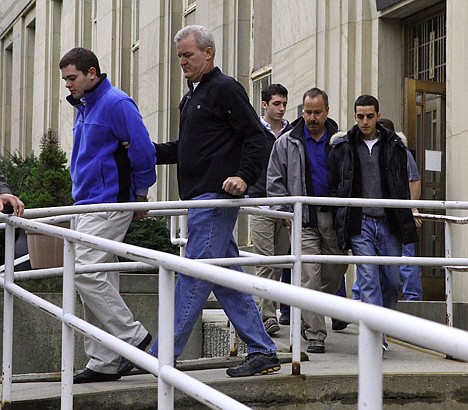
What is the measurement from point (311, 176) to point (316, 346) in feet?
4.26

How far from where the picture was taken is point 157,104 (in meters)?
20.8

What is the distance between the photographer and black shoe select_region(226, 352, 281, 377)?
18.5 ft

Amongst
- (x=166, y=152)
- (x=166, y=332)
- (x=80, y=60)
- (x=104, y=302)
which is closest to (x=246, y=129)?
(x=166, y=152)

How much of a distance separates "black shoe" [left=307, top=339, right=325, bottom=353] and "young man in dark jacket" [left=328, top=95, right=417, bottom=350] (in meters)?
0.40

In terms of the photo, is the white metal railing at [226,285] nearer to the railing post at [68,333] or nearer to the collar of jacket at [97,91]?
the railing post at [68,333]

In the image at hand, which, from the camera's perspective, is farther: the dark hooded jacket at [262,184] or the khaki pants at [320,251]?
the dark hooded jacket at [262,184]

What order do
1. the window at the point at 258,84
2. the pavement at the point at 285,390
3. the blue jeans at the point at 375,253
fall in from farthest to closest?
the window at the point at 258,84 < the blue jeans at the point at 375,253 < the pavement at the point at 285,390

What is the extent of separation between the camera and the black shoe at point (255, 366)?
5.65m

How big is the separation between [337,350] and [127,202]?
1825mm

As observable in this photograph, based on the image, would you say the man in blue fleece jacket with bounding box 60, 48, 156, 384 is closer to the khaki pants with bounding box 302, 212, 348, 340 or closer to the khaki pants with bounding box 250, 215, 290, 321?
the khaki pants with bounding box 302, 212, 348, 340

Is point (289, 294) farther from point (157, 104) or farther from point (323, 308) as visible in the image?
point (157, 104)

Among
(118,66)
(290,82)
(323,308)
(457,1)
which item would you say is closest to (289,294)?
(323,308)

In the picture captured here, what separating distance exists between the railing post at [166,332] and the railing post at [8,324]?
2011mm

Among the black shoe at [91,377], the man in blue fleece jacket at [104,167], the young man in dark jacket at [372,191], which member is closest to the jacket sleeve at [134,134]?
the man in blue fleece jacket at [104,167]
